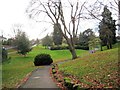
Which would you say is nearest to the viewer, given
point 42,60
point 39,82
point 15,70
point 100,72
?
point 100,72

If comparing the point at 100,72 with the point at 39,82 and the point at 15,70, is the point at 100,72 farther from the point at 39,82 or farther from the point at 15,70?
the point at 15,70

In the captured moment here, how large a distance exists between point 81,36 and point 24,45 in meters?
35.8

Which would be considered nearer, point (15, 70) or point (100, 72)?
point (100, 72)

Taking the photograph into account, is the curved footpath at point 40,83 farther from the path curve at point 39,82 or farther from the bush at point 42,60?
the bush at point 42,60

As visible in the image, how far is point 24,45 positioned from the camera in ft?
173

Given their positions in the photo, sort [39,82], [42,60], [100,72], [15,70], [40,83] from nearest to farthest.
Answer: [100,72], [40,83], [39,82], [15,70], [42,60]

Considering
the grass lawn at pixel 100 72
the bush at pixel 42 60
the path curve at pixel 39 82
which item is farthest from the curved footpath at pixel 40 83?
the bush at pixel 42 60

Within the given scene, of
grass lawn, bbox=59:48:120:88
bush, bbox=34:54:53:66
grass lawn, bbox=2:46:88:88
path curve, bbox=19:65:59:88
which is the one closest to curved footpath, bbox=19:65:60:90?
path curve, bbox=19:65:59:88

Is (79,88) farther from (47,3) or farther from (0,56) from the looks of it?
(47,3)

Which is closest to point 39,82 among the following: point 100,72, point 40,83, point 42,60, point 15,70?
point 40,83

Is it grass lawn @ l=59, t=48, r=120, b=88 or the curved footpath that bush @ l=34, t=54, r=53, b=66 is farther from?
grass lawn @ l=59, t=48, r=120, b=88

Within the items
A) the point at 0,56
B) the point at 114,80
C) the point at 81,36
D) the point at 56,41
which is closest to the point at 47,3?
the point at 0,56

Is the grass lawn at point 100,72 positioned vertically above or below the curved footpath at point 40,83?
above

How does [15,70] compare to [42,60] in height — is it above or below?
below
